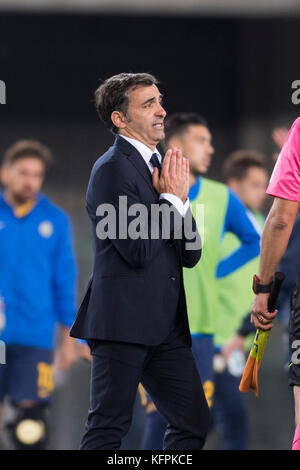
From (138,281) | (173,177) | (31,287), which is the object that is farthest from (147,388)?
(31,287)

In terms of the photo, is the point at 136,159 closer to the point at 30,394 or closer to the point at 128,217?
the point at 128,217

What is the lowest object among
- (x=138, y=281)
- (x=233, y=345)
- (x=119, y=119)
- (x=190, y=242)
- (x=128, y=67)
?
(x=233, y=345)

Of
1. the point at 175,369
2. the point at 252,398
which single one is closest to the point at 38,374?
the point at 175,369

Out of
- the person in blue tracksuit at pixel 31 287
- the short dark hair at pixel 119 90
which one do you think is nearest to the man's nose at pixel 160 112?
the short dark hair at pixel 119 90

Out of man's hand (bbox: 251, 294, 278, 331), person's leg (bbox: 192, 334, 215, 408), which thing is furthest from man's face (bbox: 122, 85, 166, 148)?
person's leg (bbox: 192, 334, 215, 408)

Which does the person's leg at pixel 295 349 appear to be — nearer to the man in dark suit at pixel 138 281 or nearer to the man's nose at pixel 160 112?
the man in dark suit at pixel 138 281

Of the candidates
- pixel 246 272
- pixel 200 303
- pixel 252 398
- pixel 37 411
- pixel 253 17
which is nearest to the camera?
pixel 200 303

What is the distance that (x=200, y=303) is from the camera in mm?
5254

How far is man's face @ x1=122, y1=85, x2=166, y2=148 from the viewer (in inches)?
161

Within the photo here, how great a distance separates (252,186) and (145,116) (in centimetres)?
291

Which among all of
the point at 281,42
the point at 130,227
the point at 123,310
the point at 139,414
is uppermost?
the point at 281,42

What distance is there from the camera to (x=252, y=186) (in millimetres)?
6914

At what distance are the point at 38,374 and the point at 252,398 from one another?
4812 millimetres

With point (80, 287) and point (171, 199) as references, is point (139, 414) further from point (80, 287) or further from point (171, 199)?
point (80, 287)
